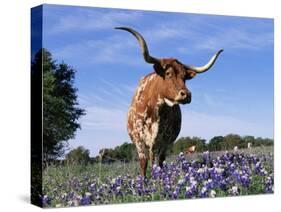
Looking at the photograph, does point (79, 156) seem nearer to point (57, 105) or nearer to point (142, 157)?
point (57, 105)

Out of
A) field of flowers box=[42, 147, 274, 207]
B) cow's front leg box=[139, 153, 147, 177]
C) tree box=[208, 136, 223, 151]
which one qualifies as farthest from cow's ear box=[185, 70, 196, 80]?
cow's front leg box=[139, 153, 147, 177]

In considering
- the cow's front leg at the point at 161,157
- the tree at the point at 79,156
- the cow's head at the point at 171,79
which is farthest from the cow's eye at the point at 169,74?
the tree at the point at 79,156

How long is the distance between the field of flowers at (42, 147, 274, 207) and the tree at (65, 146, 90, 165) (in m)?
0.10

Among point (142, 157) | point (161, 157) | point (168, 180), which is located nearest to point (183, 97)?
point (161, 157)

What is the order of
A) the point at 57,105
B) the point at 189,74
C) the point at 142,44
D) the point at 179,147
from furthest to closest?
1. the point at 179,147
2. the point at 189,74
3. the point at 142,44
4. the point at 57,105

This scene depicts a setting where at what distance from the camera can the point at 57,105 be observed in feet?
47.4

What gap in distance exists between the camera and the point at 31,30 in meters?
14.7

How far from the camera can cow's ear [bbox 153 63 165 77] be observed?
15.2 m

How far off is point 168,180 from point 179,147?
2.11 ft

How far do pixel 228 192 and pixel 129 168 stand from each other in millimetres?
1766

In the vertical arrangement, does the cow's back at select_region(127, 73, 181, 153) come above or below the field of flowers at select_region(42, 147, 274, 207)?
above

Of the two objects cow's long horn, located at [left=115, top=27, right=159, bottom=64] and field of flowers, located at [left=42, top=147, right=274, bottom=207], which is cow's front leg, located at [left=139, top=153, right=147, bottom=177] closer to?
field of flowers, located at [left=42, top=147, right=274, bottom=207]

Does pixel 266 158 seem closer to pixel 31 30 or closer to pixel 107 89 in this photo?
pixel 107 89

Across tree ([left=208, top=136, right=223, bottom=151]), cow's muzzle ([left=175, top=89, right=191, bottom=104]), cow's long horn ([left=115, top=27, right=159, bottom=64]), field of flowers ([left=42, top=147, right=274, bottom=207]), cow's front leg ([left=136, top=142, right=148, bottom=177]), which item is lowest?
field of flowers ([left=42, top=147, right=274, bottom=207])
